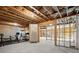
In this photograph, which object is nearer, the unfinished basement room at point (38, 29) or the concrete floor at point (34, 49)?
the concrete floor at point (34, 49)

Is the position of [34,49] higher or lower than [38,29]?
lower

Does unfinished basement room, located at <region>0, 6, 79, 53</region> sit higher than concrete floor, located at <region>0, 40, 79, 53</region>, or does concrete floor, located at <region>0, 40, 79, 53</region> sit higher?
unfinished basement room, located at <region>0, 6, 79, 53</region>

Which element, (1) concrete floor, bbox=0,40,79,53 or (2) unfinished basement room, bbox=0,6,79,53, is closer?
(1) concrete floor, bbox=0,40,79,53

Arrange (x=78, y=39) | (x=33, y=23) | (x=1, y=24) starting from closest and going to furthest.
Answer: (x=78, y=39), (x=1, y=24), (x=33, y=23)

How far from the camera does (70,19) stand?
20.8ft

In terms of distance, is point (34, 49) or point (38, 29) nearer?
point (34, 49)

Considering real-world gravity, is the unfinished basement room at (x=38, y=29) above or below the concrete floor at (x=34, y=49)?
above
